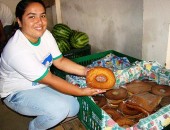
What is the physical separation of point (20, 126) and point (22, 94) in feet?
2.30

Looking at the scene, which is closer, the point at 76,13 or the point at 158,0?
the point at 158,0

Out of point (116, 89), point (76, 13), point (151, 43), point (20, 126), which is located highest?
point (76, 13)

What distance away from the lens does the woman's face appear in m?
1.63

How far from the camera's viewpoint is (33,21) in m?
1.65

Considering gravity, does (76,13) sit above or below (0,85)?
above

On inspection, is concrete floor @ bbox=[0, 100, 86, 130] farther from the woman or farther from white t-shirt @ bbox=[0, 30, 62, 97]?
white t-shirt @ bbox=[0, 30, 62, 97]

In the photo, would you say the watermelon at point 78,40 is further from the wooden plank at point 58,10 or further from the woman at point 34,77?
the wooden plank at point 58,10

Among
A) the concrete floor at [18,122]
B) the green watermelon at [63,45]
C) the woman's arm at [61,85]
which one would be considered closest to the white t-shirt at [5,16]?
the green watermelon at [63,45]

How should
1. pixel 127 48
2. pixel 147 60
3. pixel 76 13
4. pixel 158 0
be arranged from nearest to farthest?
pixel 158 0
pixel 147 60
pixel 127 48
pixel 76 13

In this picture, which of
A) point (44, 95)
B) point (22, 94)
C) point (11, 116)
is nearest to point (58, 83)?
point (44, 95)

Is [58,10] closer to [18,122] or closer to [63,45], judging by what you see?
[63,45]

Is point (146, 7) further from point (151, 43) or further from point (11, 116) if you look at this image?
point (11, 116)

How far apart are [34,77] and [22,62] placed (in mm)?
158

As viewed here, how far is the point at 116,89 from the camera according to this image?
7.04 ft
